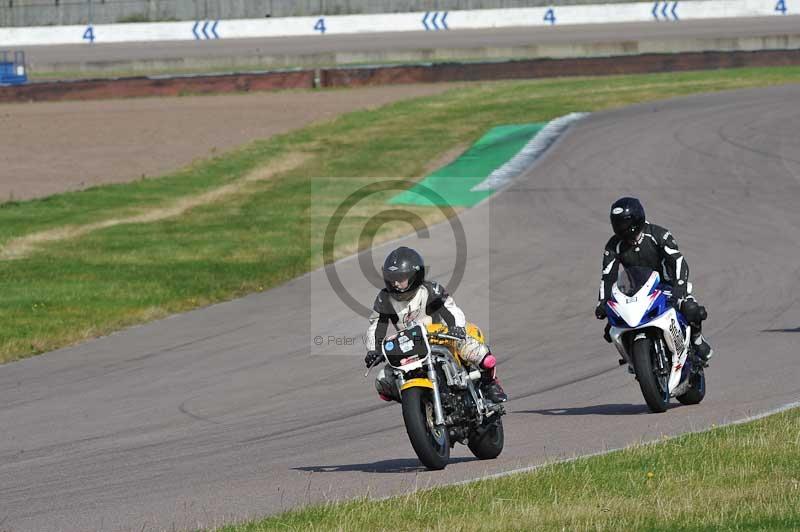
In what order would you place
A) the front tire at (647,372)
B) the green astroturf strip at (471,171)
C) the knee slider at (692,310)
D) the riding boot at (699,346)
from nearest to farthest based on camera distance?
the front tire at (647,372), the knee slider at (692,310), the riding boot at (699,346), the green astroturf strip at (471,171)

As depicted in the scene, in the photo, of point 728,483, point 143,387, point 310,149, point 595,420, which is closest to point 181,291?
point 143,387

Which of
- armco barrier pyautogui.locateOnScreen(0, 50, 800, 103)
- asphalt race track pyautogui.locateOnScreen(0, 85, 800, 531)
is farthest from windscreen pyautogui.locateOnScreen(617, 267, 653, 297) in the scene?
armco barrier pyautogui.locateOnScreen(0, 50, 800, 103)

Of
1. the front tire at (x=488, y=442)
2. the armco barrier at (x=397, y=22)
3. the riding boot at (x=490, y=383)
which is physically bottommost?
the front tire at (x=488, y=442)

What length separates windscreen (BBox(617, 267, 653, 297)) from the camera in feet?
37.1

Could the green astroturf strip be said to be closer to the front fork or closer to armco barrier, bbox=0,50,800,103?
armco barrier, bbox=0,50,800,103

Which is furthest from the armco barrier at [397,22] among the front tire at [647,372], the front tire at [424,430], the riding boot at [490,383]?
the front tire at [424,430]

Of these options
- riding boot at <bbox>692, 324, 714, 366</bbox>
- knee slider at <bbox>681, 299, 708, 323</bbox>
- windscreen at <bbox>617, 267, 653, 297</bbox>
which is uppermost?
windscreen at <bbox>617, 267, 653, 297</bbox>

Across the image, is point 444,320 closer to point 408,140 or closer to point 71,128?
point 408,140

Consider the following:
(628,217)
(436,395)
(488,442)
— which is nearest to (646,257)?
(628,217)

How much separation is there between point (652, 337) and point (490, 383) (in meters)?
1.96

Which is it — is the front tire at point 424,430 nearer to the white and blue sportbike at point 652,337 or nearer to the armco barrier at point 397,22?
the white and blue sportbike at point 652,337

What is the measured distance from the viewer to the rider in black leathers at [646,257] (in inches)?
446

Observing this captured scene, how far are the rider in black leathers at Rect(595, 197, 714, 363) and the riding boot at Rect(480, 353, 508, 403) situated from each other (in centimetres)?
179

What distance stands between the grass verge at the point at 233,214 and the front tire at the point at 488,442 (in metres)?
8.09
